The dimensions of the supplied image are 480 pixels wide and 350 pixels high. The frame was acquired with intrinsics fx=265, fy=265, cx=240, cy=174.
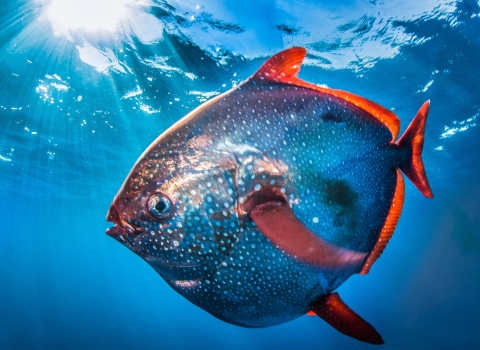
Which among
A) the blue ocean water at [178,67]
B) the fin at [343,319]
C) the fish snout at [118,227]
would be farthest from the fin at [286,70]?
the blue ocean water at [178,67]

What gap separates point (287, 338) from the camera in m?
37.3

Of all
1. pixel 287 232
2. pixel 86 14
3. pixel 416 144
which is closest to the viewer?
pixel 287 232

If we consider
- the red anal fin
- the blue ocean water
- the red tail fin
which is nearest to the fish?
the red anal fin

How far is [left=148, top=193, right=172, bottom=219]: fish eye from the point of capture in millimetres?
912

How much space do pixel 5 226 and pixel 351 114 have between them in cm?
5835

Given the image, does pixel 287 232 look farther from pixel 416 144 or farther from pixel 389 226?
pixel 416 144

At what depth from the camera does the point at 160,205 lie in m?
0.92

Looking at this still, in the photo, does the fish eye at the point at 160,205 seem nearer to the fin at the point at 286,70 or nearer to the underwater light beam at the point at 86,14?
the fin at the point at 286,70

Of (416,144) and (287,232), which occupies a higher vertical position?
(416,144)

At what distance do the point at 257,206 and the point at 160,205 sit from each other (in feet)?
1.09

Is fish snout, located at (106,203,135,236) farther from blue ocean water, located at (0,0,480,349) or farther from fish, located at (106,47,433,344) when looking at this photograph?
blue ocean water, located at (0,0,480,349)

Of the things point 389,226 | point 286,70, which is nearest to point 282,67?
point 286,70

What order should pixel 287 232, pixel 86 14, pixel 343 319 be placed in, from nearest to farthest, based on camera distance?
pixel 287 232
pixel 343 319
pixel 86 14

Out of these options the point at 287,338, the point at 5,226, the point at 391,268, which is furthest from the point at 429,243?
the point at 5,226
